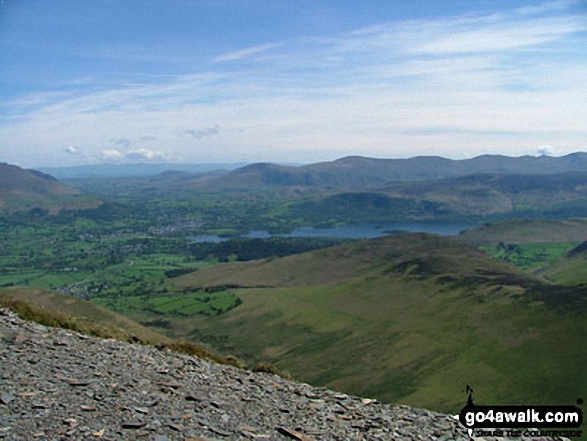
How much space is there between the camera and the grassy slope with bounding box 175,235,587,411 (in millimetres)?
58969

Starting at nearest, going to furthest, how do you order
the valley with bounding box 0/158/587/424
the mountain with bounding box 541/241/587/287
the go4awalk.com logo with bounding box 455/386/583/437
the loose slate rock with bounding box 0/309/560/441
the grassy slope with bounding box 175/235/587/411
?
the loose slate rock with bounding box 0/309/560/441 < the go4awalk.com logo with bounding box 455/386/583/437 < the grassy slope with bounding box 175/235/587/411 < the valley with bounding box 0/158/587/424 < the mountain with bounding box 541/241/587/287

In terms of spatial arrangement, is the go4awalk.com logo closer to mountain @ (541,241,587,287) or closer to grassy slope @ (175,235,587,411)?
grassy slope @ (175,235,587,411)

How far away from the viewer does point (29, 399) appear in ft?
41.6

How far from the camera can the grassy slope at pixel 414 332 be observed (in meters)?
59.0

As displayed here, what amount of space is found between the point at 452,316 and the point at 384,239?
294ft

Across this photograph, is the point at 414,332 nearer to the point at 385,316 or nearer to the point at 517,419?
the point at 385,316

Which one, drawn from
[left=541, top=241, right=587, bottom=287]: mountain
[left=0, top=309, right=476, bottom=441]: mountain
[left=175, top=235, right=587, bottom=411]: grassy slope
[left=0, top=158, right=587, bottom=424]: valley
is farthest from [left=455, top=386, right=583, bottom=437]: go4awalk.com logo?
[left=541, top=241, right=587, bottom=287]: mountain

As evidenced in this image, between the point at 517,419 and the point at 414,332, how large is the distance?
71892 millimetres

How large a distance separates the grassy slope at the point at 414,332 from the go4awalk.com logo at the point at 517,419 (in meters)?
37.1

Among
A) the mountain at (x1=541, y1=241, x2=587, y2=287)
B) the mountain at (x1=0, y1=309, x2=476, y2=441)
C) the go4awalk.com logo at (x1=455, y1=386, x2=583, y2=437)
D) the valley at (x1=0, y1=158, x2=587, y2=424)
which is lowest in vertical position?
the mountain at (x1=541, y1=241, x2=587, y2=287)

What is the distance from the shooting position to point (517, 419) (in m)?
14.1

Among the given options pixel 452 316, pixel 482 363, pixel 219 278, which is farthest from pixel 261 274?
pixel 482 363

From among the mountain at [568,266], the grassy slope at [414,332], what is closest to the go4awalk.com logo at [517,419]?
the grassy slope at [414,332]

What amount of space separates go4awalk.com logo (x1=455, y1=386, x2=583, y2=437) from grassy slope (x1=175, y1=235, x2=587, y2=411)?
37.1 metres
